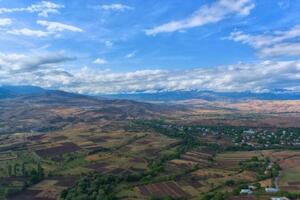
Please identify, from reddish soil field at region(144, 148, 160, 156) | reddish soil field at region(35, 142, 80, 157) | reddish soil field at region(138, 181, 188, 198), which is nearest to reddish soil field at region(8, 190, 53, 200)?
reddish soil field at region(138, 181, 188, 198)

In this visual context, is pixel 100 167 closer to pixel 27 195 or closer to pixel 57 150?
pixel 27 195

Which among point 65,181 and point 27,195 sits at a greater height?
point 65,181

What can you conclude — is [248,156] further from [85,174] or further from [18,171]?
[18,171]

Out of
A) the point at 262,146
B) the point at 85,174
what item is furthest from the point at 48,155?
the point at 262,146

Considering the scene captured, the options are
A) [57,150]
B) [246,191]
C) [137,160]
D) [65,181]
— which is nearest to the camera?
[246,191]

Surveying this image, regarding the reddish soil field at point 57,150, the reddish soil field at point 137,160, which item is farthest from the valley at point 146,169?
the reddish soil field at point 137,160

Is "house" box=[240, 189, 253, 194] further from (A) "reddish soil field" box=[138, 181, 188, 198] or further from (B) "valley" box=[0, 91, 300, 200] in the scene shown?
(A) "reddish soil field" box=[138, 181, 188, 198]

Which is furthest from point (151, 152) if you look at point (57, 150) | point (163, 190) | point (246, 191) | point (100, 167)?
point (246, 191)
